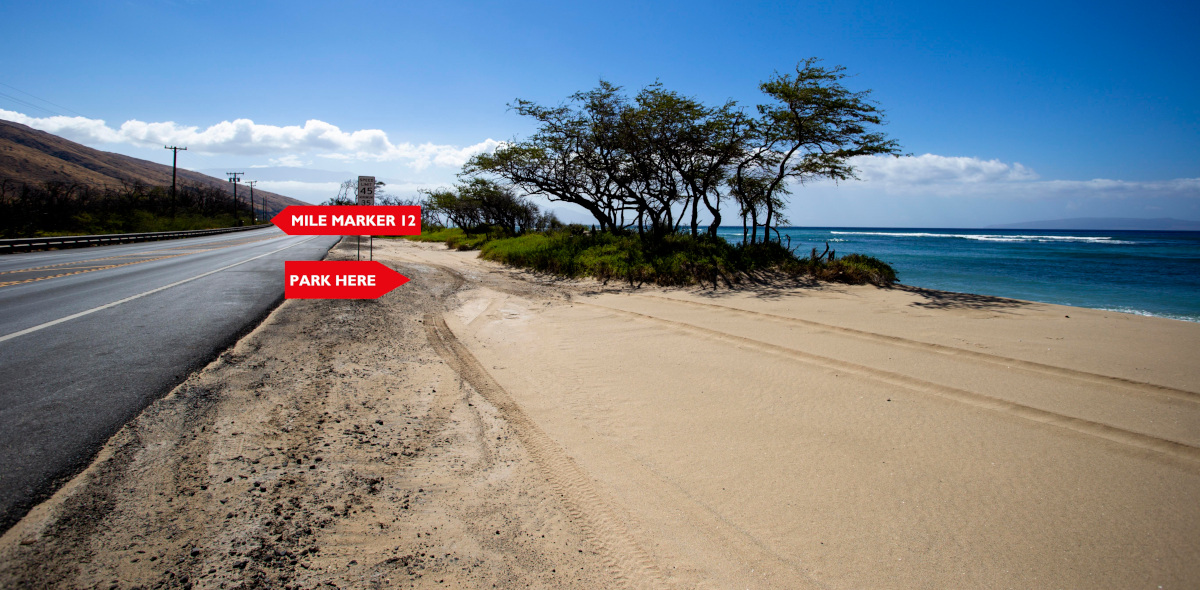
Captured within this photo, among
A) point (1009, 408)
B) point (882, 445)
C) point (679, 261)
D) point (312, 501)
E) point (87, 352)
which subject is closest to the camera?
point (312, 501)

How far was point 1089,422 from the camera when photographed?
4.43 meters

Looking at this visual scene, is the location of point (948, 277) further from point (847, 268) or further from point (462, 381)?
point (462, 381)

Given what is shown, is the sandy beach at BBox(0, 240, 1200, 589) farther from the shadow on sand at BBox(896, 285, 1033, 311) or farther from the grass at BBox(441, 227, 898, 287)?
the grass at BBox(441, 227, 898, 287)

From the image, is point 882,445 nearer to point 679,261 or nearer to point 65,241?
point 679,261

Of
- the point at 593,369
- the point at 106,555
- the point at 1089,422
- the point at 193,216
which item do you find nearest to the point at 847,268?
the point at 1089,422

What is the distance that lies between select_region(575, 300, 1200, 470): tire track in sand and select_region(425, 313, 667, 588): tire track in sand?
3809mm

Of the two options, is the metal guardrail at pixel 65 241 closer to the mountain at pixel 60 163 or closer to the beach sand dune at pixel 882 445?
the beach sand dune at pixel 882 445

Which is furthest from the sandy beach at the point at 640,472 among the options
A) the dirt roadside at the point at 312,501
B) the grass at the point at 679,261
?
the grass at the point at 679,261

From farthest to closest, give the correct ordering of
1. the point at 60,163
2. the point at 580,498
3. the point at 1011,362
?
1. the point at 60,163
2. the point at 1011,362
3. the point at 580,498

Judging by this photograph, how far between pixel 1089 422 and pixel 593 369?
4807 millimetres

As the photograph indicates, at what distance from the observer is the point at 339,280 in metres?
12.9

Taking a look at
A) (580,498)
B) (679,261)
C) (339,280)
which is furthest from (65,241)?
(580,498)

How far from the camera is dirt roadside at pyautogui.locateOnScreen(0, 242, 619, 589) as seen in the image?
2277 mm

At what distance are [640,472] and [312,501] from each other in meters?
2.10
